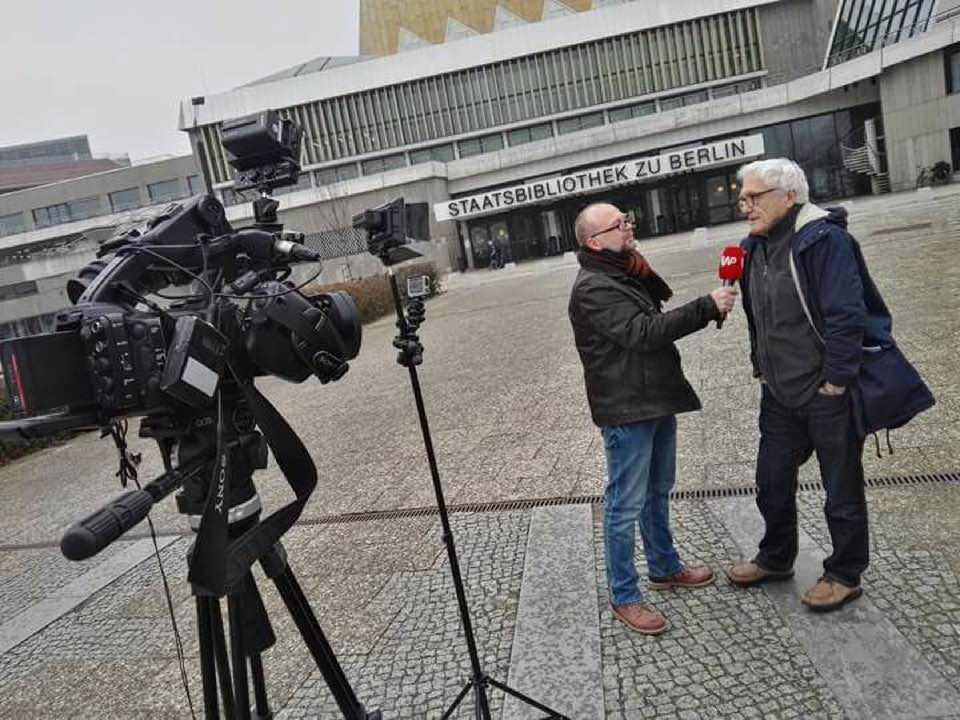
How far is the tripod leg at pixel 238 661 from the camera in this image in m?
1.97

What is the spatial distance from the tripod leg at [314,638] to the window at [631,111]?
5051 centimetres

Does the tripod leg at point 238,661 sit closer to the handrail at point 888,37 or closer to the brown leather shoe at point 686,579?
the brown leather shoe at point 686,579

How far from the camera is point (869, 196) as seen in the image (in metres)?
35.3

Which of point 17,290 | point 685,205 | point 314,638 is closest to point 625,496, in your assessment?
point 314,638

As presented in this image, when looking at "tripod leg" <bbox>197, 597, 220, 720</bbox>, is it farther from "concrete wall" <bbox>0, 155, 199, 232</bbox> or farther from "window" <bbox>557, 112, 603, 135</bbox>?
"concrete wall" <bbox>0, 155, 199, 232</bbox>

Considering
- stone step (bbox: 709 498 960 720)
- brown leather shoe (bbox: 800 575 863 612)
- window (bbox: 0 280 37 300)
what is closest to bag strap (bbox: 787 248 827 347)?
brown leather shoe (bbox: 800 575 863 612)

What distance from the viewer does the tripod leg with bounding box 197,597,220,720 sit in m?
1.93

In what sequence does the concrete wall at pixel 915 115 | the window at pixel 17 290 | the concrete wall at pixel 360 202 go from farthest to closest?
the window at pixel 17 290, the concrete wall at pixel 360 202, the concrete wall at pixel 915 115

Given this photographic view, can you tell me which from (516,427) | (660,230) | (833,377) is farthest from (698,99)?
(833,377)

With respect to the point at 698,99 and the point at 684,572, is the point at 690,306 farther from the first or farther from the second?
the point at 698,99

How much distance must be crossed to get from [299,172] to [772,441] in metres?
2.30

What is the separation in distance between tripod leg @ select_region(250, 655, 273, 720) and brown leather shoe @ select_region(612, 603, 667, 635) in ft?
5.01

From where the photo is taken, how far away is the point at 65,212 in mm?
63281

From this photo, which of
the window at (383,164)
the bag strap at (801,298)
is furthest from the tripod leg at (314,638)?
the window at (383,164)
